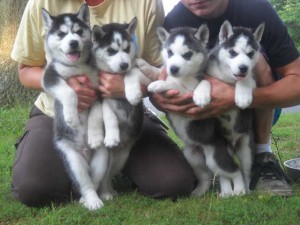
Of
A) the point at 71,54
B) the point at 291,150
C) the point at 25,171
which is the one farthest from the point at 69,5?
the point at 291,150

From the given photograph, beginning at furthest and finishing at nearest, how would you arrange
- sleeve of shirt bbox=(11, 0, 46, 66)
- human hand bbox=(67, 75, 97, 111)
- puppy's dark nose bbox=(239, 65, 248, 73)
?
sleeve of shirt bbox=(11, 0, 46, 66), human hand bbox=(67, 75, 97, 111), puppy's dark nose bbox=(239, 65, 248, 73)

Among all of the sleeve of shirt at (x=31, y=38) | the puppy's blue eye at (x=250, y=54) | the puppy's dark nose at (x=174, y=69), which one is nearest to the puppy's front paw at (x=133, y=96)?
the puppy's dark nose at (x=174, y=69)

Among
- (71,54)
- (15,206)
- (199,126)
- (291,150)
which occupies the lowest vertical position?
(291,150)

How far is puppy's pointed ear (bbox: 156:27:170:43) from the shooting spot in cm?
386

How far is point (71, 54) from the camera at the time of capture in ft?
11.9

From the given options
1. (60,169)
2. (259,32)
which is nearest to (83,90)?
(60,169)

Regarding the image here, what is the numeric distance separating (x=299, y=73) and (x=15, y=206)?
2582 mm

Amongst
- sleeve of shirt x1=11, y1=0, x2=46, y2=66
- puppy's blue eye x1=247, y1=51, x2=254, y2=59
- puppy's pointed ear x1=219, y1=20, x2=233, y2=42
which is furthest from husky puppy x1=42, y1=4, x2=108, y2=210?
puppy's blue eye x1=247, y1=51, x2=254, y2=59

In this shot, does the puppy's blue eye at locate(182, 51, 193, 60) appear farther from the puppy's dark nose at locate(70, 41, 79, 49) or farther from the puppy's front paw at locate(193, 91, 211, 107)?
the puppy's dark nose at locate(70, 41, 79, 49)

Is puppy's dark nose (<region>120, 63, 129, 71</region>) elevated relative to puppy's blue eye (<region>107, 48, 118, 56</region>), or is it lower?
lower

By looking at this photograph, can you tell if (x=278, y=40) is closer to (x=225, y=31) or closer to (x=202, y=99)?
(x=225, y=31)

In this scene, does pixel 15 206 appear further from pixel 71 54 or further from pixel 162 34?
pixel 162 34

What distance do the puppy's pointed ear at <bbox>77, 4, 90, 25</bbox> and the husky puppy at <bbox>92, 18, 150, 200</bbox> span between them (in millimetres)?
146

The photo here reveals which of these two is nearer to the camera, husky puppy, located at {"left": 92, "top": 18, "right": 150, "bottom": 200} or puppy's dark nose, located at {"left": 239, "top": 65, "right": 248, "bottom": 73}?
puppy's dark nose, located at {"left": 239, "top": 65, "right": 248, "bottom": 73}
